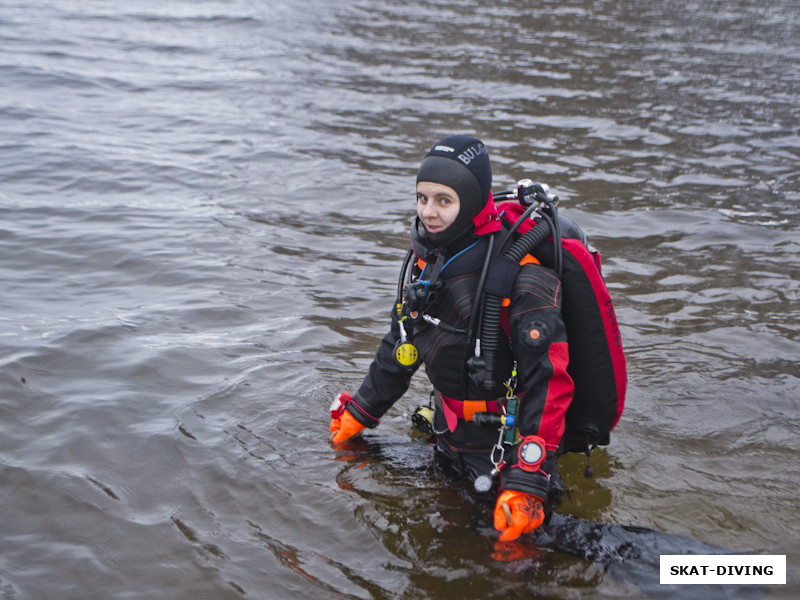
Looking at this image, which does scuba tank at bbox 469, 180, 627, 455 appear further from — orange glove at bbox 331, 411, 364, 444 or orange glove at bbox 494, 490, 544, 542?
orange glove at bbox 331, 411, 364, 444

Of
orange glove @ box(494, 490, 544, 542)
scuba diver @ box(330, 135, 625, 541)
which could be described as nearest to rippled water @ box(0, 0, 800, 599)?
orange glove @ box(494, 490, 544, 542)

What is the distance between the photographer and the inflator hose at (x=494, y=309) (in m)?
3.45

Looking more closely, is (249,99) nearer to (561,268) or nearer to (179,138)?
(179,138)

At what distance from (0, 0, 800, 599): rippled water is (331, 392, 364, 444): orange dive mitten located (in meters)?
0.17

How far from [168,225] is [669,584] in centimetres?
649

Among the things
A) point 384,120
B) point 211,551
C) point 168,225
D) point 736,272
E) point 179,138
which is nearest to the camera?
point 211,551

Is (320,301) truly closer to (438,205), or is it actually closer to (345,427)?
(345,427)

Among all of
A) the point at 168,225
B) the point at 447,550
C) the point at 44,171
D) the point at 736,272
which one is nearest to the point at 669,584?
the point at 447,550

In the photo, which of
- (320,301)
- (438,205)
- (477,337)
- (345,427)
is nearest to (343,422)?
(345,427)

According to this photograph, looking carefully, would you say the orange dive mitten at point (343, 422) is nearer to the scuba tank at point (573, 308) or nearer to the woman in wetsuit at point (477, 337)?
the woman in wetsuit at point (477, 337)

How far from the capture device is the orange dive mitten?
14.2ft

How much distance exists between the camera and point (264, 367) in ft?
18.2

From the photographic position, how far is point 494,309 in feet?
11.3

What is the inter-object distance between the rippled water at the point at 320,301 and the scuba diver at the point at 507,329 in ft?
1.72
